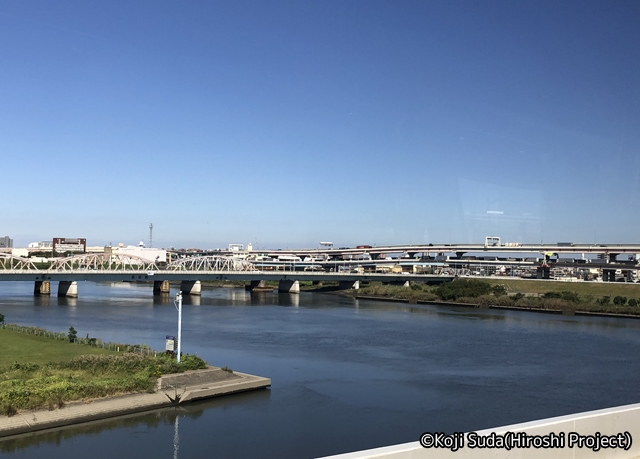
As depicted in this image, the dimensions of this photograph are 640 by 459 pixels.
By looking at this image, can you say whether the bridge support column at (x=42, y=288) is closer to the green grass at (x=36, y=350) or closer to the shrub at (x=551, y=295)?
the green grass at (x=36, y=350)

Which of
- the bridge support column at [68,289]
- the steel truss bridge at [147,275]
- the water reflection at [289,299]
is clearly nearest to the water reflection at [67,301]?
the bridge support column at [68,289]

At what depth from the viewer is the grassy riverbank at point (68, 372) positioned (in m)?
8.34

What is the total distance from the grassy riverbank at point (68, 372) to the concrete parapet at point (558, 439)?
22.8ft

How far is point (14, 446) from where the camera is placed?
7.25 m

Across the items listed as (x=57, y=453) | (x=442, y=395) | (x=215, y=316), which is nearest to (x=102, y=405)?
(x=57, y=453)

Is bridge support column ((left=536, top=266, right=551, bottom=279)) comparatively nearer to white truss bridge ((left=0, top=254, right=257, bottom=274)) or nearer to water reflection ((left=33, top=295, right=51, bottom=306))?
white truss bridge ((left=0, top=254, right=257, bottom=274))

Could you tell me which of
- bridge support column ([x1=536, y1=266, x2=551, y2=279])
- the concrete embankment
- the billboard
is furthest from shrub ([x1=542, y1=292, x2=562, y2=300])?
the billboard

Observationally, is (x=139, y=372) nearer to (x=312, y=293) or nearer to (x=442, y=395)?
(x=442, y=395)

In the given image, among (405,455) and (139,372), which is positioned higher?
(405,455)

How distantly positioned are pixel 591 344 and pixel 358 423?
12.0m

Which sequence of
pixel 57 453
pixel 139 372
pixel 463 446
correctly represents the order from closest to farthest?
pixel 463 446, pixel 57 453, pixel 139 372

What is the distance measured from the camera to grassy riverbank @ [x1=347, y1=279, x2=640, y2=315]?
29.9m

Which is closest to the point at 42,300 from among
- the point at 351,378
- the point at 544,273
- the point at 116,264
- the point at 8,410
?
the point at 116,264

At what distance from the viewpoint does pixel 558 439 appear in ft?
9.80
